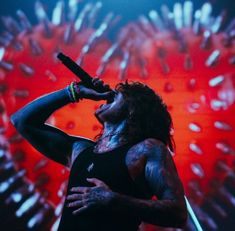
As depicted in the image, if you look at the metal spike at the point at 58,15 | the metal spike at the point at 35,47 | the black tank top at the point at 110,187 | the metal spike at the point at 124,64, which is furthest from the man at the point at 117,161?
the metal spike at the point at 58,15

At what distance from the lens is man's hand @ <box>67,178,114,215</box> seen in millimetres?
987

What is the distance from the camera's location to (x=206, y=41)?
2.22 m

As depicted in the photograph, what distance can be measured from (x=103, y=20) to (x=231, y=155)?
110 centimetres

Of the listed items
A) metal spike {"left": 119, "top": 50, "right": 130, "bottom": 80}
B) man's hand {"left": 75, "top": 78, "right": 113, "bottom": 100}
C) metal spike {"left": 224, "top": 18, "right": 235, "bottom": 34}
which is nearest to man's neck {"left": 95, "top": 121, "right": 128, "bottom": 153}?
man's hand {"left": 75, "top": 78, "right": 113, "bottom": 100}

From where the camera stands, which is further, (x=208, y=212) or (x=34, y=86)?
(x=34, y=86)

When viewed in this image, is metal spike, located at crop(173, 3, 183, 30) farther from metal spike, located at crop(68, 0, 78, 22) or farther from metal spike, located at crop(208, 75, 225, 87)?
metal spike, located at crop(68, 0, 78, 22)

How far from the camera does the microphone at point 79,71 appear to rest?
1.31 m

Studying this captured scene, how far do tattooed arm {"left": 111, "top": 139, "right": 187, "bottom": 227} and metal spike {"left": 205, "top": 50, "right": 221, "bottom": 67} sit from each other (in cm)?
127

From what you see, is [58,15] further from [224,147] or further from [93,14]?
[224,147]

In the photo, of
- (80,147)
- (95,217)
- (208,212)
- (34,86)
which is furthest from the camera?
(34,86)

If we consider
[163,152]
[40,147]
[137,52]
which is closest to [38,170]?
[40,147]

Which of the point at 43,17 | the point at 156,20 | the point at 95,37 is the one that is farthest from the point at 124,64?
the point at 43,17

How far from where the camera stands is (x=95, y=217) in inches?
41.6

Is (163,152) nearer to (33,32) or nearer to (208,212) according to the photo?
(208,212)
